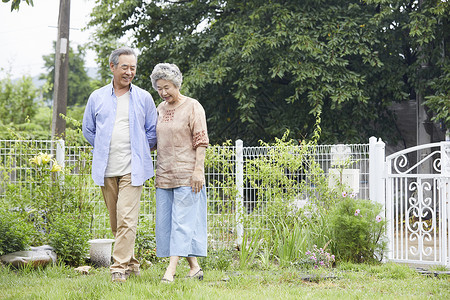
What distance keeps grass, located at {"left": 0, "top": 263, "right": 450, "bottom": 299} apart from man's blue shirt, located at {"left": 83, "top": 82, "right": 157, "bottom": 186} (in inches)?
35.3

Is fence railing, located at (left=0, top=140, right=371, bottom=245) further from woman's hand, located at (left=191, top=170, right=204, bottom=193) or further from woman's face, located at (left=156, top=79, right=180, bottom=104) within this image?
woman's face, located at (left=156, top=79, right=180, bottom=104)

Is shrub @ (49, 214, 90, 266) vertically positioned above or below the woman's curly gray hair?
below

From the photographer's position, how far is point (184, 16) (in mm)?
12664

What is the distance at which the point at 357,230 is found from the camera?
5.68 m

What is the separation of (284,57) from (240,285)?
22.2 feet

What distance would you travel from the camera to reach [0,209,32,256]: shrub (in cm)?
557

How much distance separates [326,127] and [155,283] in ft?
25.1

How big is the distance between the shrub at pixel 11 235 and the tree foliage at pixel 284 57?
5388 mm

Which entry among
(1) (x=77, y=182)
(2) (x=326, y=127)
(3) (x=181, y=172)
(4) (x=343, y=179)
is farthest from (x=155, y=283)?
(2) (x=326, y=127)

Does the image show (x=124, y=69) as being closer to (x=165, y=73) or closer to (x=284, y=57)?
(x=165, y=73)

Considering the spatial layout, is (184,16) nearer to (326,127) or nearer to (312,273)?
(326,127)

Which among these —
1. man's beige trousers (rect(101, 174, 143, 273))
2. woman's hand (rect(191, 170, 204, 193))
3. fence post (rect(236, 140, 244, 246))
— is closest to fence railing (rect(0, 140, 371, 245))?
fence post (rect(236, 140, 244, 246))

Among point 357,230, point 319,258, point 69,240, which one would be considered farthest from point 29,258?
point 357,230

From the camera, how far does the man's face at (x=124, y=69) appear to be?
178 inches
